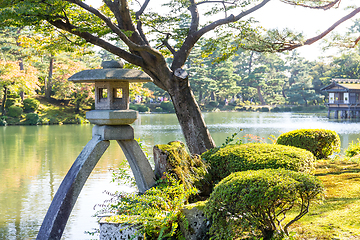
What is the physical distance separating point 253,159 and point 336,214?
1.24 metres

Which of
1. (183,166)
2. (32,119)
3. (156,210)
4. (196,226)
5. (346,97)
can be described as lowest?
(196,226)

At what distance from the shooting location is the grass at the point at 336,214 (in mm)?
2951

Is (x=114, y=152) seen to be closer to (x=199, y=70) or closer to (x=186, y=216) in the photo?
(x=186, y=216)

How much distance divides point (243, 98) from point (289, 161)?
49340mm

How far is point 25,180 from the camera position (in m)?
8.20

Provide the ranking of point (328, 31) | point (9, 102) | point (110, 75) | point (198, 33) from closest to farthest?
point (110, 75) → point (198, 33) → point (328, 31) → point (9, 102)

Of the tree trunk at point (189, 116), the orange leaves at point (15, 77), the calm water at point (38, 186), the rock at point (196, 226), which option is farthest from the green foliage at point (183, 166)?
the orange leaves at point (15, 77)

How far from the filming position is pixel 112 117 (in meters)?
3.83

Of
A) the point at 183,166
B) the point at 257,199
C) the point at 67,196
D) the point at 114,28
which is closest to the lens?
the point at 257,199

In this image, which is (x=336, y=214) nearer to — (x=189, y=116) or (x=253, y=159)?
(x=253, y=159)

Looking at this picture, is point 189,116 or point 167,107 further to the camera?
point 167,107

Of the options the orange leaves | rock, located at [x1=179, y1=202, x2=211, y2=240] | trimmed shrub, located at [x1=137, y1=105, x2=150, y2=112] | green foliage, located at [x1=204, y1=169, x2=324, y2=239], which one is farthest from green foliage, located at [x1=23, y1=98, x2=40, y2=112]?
green foliage, located at [x1=204, y1=169, x2=324, y2=239]

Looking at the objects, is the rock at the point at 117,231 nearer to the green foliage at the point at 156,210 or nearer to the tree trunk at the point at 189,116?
the green foliage at the point at 156,210

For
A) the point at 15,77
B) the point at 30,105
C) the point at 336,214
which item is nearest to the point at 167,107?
the point at 30,105
